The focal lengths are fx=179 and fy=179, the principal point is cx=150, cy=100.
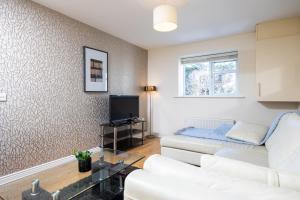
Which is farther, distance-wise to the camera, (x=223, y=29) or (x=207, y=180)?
(x=223, y=29)

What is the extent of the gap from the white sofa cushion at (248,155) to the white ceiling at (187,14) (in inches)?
77.6

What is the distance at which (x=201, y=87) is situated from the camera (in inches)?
168

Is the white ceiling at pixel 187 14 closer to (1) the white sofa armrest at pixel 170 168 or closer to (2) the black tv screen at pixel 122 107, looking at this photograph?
(2) the black tv screen at pixel 122 107

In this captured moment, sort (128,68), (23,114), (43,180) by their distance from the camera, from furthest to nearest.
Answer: (128,68), (23,114), (43,180)

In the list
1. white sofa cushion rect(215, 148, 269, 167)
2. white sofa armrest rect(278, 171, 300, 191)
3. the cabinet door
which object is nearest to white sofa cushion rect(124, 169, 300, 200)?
white sofa armrest rect(278, 171, 300, 191)

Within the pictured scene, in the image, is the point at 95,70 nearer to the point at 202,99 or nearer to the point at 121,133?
the point at 121,133

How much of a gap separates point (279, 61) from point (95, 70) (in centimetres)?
317

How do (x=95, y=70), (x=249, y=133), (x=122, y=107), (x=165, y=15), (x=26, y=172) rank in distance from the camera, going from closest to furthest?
1. (x=165, y=15)
2. (x=26, y=172)
3. (x=249, y=133)
4. (x=95, y=70)
5. (x=122, y=107)

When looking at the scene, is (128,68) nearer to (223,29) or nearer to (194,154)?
(223,29)

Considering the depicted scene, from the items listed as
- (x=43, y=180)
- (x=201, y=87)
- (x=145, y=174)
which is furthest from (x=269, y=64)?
(x=43, y=180)

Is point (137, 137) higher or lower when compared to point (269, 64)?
lower

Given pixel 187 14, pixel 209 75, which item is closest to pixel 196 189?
pixel 187 14

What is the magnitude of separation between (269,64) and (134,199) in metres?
3.17

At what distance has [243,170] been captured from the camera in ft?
3.43
